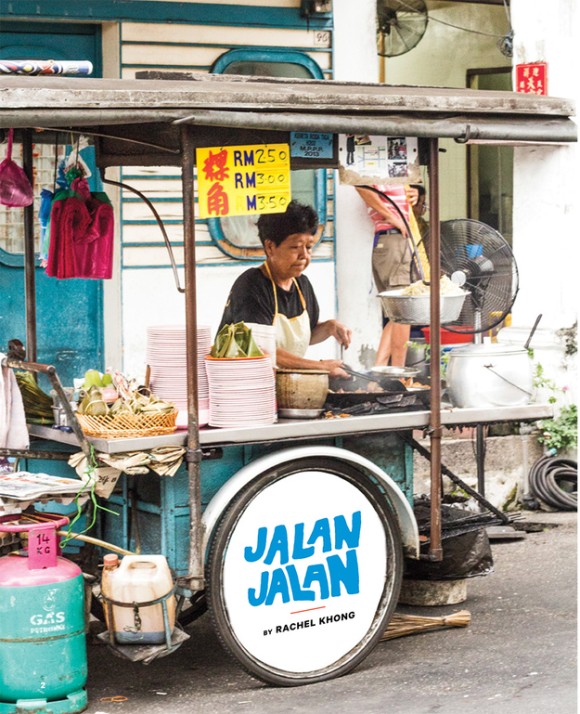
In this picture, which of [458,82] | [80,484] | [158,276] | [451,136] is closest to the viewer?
[80,484]

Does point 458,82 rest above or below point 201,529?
above

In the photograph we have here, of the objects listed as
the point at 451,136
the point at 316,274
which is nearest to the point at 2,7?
the point at 316,274

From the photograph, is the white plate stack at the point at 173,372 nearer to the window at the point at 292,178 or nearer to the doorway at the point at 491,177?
the window at the point at 292,178

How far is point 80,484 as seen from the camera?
5.18 meters

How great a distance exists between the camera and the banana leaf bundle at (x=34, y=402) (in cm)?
575

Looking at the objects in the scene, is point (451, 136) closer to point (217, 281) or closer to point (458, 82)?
point (217, 281)

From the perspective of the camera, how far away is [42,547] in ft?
16.3

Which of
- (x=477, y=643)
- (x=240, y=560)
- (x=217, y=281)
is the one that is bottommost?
(x=477, y=643)

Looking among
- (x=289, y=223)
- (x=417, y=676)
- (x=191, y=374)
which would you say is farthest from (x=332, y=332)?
(x=417, y=676)

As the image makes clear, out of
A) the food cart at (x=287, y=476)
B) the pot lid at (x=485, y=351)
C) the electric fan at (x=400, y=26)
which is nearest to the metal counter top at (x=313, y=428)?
the food cart at (x=287, y=476)

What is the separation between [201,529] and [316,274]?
456cm

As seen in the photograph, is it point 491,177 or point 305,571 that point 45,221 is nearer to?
point 305,571

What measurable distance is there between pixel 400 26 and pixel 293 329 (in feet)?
16.1

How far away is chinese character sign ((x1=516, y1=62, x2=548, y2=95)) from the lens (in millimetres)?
9125
